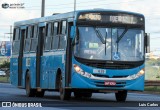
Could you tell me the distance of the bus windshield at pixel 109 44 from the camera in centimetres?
2517

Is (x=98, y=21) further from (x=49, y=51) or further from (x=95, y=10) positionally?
(x=49, y=51)

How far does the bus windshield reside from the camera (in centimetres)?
Answer: 2517

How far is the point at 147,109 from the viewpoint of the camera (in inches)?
808

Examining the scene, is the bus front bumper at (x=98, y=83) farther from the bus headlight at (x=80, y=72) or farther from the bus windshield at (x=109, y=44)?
the bus windshield at (x=109, y=44)

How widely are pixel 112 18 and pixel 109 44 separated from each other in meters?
0.98

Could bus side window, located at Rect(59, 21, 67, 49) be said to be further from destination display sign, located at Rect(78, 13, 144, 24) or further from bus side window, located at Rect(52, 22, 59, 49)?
destination display sign, located at Rect(78, 13, 144, 24)

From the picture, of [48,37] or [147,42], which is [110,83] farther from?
[48,37]

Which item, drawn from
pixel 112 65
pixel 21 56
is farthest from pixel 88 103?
pixel 21 56

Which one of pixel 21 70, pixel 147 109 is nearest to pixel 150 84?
pixel 21 70

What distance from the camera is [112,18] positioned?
25.8m

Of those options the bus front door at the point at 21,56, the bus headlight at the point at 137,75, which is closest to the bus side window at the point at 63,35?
the bus headlight at the point at 137,75

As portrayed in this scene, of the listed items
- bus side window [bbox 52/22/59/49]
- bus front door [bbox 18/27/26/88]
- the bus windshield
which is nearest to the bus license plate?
the bus windshield

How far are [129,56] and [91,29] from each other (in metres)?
1.62

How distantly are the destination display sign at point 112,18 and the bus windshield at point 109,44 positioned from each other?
30 cm
